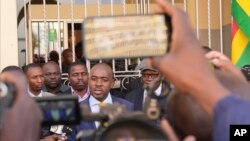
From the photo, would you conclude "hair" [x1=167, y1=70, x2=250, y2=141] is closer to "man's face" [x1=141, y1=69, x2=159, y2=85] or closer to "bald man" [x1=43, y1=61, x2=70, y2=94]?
"man's face" [x1=141, y1=69, x2=159, y2=85]

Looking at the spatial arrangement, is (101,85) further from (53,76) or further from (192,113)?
(192,113)

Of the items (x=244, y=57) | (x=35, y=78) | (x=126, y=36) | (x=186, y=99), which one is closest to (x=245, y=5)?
(x=244, y=57)

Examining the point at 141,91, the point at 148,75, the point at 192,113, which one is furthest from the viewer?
the point at 148,75

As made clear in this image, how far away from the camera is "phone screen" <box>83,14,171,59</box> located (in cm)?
96

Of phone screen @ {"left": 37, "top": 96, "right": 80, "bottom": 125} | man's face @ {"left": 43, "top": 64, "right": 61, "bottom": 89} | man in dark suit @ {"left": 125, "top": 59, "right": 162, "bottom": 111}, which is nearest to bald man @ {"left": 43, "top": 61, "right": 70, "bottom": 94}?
man's face @ {"left": 43, "top": 64, "right": 61, "bottom": 89}

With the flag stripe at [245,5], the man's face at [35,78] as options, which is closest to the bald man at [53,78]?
the man's face at [35,78]

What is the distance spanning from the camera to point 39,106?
112 centimetres

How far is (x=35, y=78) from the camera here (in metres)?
4.63

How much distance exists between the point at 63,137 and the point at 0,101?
2.90 metres

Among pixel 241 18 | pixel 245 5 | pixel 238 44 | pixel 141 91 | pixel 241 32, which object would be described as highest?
pixel 245 5

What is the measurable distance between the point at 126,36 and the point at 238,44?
4.18m

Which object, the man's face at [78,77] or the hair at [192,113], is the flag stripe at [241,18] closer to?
the man's face at [78,77]

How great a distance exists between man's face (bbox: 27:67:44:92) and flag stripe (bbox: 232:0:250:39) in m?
1.73

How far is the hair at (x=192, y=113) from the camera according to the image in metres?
1.10
